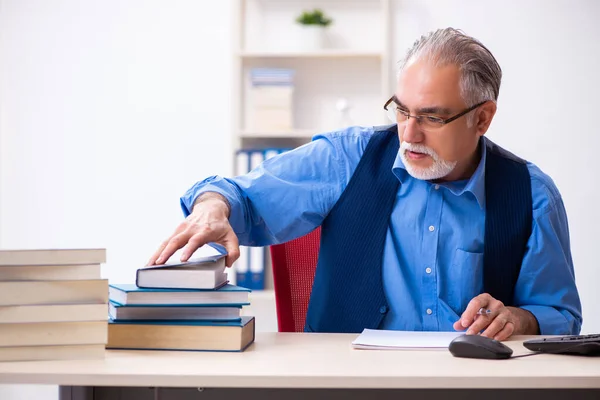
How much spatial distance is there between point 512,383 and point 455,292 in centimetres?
64

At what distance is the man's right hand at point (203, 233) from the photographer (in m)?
1.34

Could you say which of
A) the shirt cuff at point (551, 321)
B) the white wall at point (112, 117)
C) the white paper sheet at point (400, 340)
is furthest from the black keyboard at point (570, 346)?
the white wall at point (112, 117)

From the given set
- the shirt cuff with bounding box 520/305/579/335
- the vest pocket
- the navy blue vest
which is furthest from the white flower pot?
the shirt cuff with bounding box 520/305/579/335

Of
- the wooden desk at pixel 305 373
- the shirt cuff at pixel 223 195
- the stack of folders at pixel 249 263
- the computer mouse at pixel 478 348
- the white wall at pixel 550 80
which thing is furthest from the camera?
the white wall at pixel 550 80

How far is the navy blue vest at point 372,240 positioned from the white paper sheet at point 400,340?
261 millimetres

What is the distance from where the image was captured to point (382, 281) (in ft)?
5.54

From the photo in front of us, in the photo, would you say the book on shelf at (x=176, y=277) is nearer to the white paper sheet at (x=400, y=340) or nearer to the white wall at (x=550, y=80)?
the white paper sheet at (x=400, y=340)

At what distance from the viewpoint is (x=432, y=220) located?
1711 millimetres

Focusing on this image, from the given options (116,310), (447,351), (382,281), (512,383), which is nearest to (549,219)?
(382,281)

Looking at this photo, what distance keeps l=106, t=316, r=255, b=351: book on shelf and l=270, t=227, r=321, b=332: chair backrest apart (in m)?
0.57

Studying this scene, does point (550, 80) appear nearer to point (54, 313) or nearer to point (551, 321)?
point (551, 321)

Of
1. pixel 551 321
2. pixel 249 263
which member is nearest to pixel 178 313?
pixel 551 321

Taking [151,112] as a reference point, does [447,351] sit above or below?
below

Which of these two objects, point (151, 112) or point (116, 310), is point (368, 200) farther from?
point (151, 112)
